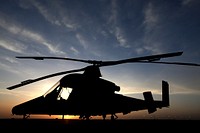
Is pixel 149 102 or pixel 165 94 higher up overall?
pixel 165 94

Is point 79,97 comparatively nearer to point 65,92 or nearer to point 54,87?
point 65,92

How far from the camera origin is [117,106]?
12.1 m

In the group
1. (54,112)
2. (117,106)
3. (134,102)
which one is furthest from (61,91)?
(134,102)

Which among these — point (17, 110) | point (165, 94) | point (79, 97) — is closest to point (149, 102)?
point (165, 94)

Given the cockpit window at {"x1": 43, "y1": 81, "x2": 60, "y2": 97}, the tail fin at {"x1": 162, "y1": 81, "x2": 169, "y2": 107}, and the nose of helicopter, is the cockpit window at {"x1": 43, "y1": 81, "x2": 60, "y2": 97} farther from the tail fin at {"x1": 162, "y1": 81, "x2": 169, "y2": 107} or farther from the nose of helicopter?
the tail fin at {"x1": 162, "y1": 81, "x2": 169, "y2": 107}

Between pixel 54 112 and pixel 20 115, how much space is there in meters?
1.84

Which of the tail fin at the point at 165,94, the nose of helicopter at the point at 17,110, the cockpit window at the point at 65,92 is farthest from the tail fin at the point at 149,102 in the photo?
the nose of helicopter at the point at 17,110

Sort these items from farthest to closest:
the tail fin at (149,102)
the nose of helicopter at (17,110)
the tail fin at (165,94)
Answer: the tail fin at (165,94) < the tail fin at (149,102) < the nose of helicopter at (17,110)

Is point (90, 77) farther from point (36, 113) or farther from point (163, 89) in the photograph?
point (163, 89)
